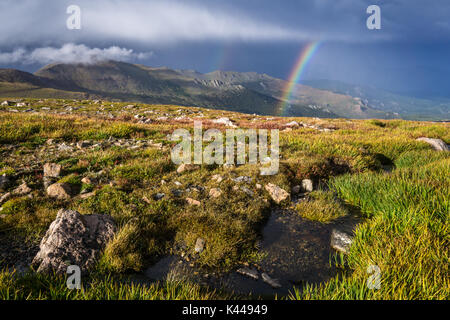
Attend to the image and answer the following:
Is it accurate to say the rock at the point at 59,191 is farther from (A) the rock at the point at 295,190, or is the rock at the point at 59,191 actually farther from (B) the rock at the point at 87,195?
(A) the rock at the point at 295,190

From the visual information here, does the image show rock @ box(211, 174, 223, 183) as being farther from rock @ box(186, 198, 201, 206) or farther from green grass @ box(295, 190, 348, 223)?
green grass @ box(295, 190, 348, 223)

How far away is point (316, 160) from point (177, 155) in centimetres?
570

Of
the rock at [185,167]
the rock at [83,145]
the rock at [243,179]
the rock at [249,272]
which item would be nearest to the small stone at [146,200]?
the rock at [185,167]

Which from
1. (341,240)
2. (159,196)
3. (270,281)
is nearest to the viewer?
(270,281)

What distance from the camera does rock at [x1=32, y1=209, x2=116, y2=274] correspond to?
148 inches

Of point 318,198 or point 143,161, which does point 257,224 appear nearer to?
point 318,198

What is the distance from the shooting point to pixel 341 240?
5020 millimetres

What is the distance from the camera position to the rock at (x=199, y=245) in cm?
455

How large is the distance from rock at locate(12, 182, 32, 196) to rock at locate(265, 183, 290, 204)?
265 inches

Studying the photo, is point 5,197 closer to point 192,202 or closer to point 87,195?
point 87,195

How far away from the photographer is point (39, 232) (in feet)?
15.3

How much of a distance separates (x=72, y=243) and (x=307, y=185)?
681 centimetres

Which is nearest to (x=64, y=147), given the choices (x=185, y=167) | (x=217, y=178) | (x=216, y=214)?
(x=185, y=167)

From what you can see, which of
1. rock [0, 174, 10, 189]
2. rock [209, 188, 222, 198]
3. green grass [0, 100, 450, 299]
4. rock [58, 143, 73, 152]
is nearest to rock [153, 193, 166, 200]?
green grass [0, 100, 450, 299]
